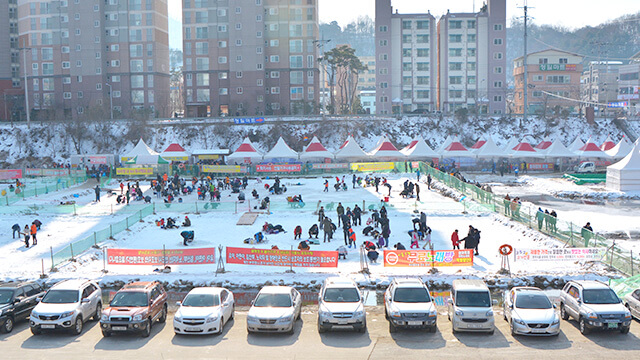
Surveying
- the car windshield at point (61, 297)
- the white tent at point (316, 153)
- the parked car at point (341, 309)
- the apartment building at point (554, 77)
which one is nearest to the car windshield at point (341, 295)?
the parked car at point (341, 309)

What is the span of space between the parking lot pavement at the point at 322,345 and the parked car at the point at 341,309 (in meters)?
0.35

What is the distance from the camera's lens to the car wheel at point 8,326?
17.4 m

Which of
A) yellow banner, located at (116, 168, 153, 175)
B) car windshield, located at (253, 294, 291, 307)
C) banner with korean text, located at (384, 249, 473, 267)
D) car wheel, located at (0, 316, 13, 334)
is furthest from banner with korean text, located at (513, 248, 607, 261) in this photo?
yellow banner, located at (116, 168, 153, 175)

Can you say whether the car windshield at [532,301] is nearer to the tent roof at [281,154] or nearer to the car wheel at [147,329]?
the car wheel at [147,329]

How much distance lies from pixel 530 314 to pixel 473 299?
1.47 metres

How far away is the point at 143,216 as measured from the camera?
124 feet

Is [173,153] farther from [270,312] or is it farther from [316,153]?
[270,312]

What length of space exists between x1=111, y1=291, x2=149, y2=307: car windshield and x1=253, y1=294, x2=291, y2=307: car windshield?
3010 millimetres

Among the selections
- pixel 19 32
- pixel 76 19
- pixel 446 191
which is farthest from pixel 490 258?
pixel 19 32

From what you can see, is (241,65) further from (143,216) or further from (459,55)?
(143,216)

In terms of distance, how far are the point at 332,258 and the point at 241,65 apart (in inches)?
2814

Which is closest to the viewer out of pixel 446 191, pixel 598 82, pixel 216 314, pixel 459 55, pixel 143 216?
pixel 216 314

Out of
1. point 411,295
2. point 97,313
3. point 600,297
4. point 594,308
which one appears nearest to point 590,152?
point 600,297

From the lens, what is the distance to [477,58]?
3846 inches
